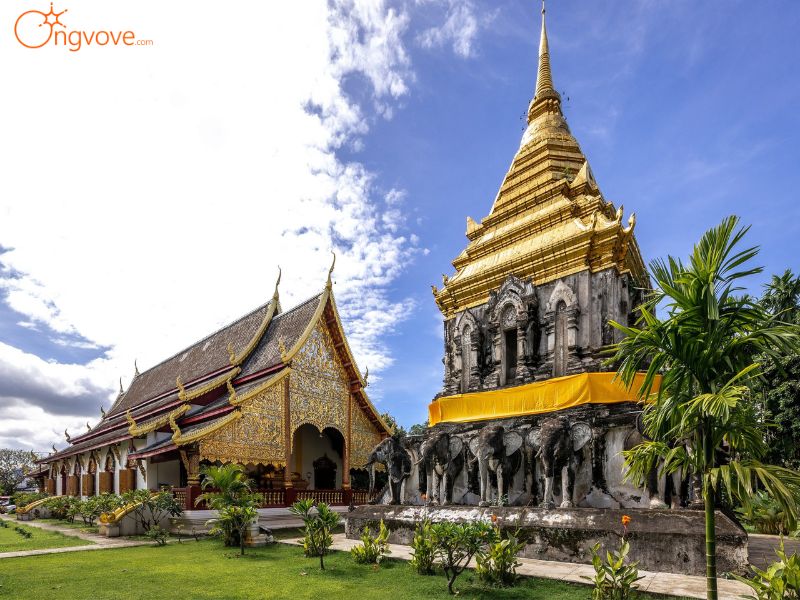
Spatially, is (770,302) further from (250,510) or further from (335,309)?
(250,510)

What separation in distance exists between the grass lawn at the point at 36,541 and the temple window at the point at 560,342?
32.3 feet

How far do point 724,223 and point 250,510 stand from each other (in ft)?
27.8

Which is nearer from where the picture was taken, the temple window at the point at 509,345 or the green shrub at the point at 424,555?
the green shrub at the point at 424,555

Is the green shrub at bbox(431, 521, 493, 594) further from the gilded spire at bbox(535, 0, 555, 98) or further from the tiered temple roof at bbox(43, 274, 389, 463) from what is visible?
the gilded spire at bbox(535, 0, 555, 98)

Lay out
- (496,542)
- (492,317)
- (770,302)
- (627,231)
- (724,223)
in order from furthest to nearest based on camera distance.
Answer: (770,302)
(492,317)
(627,231)
(496,542)
(724,223)

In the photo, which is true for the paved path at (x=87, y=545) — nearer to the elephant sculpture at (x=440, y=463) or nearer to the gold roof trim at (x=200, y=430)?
the gold roof trim at (x=200, y=430)

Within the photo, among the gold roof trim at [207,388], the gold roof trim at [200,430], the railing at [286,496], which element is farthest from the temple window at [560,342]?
the gold roof trim at [207,388]

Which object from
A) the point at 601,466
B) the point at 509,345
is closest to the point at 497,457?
the point at 601,466

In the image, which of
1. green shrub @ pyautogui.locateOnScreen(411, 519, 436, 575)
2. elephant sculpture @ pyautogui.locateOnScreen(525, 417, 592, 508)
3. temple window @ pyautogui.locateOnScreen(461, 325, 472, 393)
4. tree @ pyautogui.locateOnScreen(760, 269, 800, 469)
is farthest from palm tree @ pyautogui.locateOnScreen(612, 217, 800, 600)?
tree @ pyautogui.locateOnScreen(760, 269, 800, 469)

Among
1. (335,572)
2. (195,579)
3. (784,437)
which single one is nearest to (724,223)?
(335,572)

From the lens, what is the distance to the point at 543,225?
39.5ft

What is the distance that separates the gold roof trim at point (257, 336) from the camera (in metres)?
16.8

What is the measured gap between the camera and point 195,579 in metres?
6.91

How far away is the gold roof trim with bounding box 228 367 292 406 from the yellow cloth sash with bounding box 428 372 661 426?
485cm
